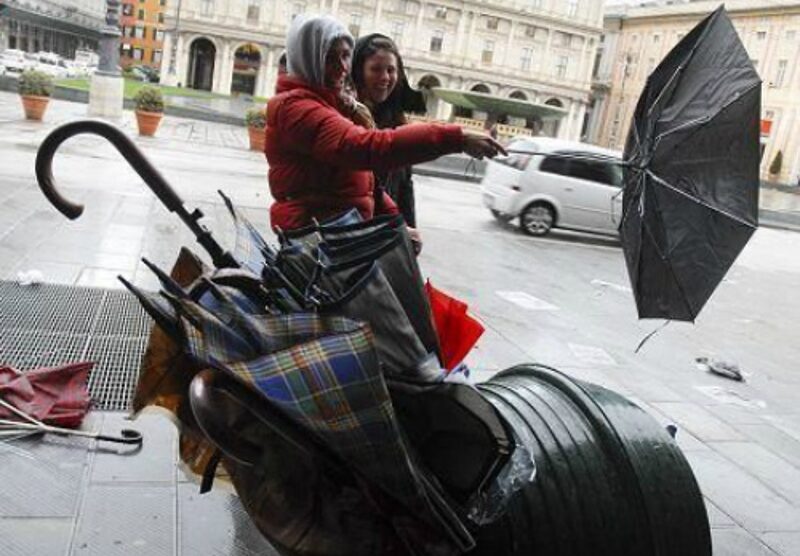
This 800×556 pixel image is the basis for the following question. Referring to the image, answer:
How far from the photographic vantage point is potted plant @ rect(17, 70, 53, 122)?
1931cm

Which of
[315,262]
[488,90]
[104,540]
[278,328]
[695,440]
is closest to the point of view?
[278,328]

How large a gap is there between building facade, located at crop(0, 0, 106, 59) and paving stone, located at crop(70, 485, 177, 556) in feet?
214

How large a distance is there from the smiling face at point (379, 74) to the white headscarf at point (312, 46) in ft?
2.02

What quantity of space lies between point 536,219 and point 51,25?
3256 inches

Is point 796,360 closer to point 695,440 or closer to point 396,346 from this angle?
point 695,440

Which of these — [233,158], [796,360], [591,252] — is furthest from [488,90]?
[796,360]

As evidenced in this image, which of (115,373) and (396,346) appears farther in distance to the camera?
(115,373)

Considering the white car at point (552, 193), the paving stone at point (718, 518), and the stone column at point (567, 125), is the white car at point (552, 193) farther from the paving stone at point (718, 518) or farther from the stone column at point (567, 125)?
the stone column at point (567, 125)

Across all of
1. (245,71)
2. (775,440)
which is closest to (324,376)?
(775,440)

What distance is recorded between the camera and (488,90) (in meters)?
71.9

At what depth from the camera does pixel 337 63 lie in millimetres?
2844

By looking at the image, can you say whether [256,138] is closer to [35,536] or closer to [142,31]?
[35,536]

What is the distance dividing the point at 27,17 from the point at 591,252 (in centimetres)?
7348

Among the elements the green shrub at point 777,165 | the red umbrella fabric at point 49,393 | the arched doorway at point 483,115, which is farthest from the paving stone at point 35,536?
the green shrub at point 777,165
